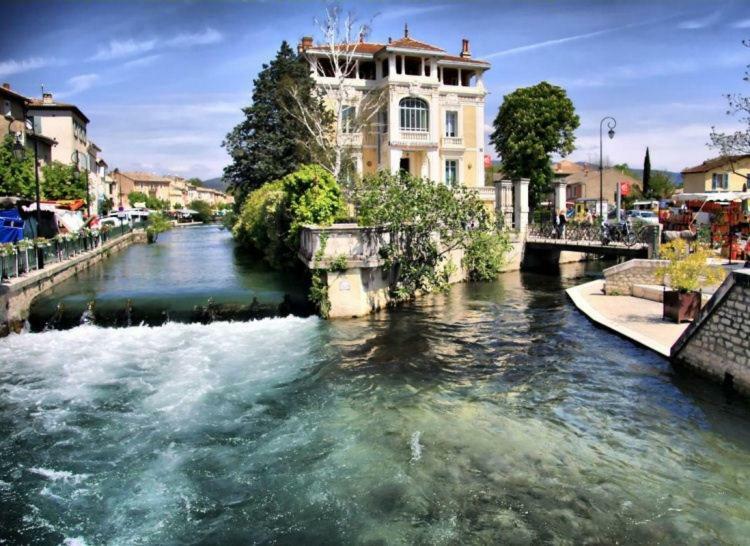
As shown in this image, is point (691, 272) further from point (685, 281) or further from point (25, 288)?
point (25, 288)

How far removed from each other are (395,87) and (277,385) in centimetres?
3187

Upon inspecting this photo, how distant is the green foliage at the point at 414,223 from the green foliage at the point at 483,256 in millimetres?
3200

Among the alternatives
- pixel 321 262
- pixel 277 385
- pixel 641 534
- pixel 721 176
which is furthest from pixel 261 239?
pixel 721 176

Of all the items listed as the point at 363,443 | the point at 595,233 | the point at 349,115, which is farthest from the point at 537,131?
the point at 363,443

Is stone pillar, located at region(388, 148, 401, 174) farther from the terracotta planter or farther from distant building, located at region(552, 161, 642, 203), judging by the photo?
distant building, located at region(552, 161, 642, 203)

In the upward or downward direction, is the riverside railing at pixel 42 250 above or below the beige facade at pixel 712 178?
below

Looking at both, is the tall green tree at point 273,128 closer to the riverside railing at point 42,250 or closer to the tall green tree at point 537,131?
the riverside railing at point 42,250

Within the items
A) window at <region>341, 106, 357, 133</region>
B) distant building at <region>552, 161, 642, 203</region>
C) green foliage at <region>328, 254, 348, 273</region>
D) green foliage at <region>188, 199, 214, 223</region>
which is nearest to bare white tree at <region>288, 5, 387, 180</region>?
window at <region>341, 106, 357, 133</region>

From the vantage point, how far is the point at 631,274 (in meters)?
19.7

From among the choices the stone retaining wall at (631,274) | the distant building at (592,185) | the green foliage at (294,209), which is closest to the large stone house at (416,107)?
the green foliage at (294,209)

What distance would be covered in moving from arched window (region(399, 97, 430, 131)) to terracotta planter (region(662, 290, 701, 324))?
28.6m

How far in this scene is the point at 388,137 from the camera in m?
40.9

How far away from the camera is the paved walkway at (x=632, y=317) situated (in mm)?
13755

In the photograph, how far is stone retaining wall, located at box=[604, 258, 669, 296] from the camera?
19.6 meters
